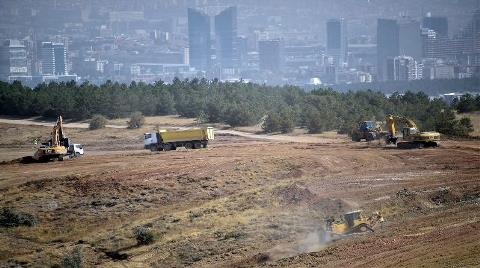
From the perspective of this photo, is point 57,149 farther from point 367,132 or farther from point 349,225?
point 349,225

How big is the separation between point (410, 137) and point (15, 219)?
27803 millimetres

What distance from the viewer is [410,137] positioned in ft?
201

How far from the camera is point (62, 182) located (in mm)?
49875

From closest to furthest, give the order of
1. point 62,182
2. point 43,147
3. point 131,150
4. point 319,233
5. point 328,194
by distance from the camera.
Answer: point 319,233 < point 328,194 < point 62,182 < point 43,147 < point 131,150

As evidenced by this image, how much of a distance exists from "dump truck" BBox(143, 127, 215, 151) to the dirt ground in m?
4.00

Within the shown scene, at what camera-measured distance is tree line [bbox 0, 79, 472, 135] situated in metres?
83.1

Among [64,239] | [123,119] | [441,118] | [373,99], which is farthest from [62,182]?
[373,99]

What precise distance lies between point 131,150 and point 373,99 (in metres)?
35.9

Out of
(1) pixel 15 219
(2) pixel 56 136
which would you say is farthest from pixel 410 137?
(1) pixel 15 219

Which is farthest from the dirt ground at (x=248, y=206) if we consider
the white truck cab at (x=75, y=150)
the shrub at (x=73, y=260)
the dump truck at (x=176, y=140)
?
the dump truck at (x=176, y=140)

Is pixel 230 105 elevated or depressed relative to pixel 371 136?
elevated

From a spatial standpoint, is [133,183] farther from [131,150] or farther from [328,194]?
[131,150]

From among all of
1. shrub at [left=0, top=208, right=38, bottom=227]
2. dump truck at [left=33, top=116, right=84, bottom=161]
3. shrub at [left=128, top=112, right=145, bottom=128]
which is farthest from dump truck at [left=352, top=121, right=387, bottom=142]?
shrub at [left=0, top=208, right=38, bottom=227]

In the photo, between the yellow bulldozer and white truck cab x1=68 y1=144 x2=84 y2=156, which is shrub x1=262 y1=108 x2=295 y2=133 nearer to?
white truck cab x1=68 y1=144 x2=84 y2=156
